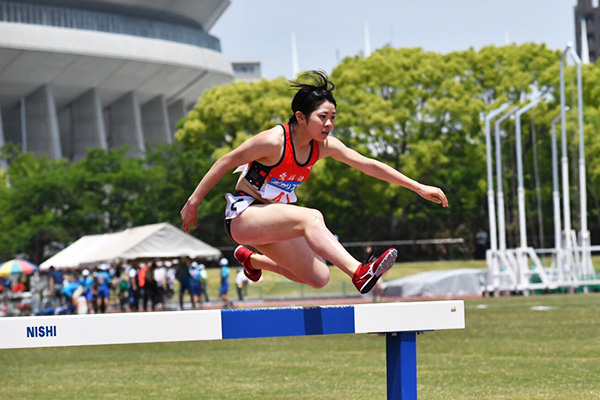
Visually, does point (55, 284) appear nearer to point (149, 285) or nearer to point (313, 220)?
point (149, 285)

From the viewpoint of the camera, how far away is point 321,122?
22.9 feet

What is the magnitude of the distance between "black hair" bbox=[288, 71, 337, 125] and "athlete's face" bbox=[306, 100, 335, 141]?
0.11ft

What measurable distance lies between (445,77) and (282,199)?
49.6 meters

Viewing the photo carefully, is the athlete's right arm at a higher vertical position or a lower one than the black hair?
lower

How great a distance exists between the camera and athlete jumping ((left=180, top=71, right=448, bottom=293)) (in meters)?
6.79

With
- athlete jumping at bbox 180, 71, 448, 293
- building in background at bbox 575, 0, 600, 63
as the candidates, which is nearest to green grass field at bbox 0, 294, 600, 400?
athlete jumping at bbox 180, 71, 448, 293

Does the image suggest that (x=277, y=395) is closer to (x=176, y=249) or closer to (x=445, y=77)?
(x=176, y=249)

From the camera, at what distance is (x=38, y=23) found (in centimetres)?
7394

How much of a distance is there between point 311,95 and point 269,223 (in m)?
0.91

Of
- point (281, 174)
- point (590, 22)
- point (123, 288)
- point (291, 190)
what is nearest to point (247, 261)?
point (291, 190)

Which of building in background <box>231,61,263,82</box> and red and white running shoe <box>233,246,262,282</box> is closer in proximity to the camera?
red and white running shoe <box>233,246,262,282</box>

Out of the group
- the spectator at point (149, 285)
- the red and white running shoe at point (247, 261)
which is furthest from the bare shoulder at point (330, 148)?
the spectator at point (149, 285)

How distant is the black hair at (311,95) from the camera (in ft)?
23.0

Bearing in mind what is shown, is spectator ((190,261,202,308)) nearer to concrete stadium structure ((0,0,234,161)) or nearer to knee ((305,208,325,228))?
knee ((305,208,325,228))
